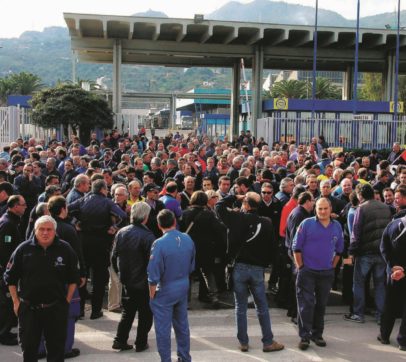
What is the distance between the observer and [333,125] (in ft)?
94.4

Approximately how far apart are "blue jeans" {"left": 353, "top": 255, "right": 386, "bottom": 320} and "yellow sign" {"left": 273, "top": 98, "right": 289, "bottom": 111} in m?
23.2

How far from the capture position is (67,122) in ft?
89.4

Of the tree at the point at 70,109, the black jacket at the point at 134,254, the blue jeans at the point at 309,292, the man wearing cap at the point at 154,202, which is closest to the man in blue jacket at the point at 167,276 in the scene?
the black jacket at the point at 134,254

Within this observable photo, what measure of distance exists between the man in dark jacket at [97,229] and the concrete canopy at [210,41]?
2601 cm

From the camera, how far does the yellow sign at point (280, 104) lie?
30594 millimetres

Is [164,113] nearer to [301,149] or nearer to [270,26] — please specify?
[270,26]

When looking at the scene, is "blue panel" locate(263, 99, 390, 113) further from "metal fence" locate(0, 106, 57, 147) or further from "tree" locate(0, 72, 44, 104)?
"tree" locate(0, 72, 44, 104)

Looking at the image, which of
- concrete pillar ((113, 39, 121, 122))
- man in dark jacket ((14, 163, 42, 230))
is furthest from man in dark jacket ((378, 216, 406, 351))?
concrete pillar ((113, 39, 121, 122))

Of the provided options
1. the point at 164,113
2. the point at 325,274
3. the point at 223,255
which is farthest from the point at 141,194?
the point at 164,113

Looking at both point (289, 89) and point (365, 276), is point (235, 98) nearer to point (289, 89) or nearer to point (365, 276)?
point (365, 276)

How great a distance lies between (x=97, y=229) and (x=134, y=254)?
157cm

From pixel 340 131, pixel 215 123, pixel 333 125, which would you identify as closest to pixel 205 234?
pixel 333 125

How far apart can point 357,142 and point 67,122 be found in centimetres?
1382

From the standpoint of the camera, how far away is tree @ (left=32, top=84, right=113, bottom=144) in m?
26.6
